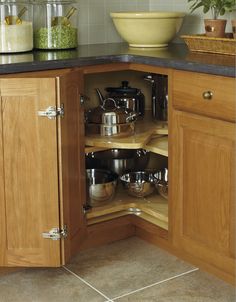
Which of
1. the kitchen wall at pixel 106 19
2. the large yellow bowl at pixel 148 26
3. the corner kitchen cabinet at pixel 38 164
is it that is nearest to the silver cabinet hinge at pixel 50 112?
the corner kitchen cabinet at pixel 38 164

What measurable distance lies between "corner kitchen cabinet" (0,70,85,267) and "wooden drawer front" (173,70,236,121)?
39 cm

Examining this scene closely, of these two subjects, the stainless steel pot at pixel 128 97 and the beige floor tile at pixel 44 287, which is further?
the stainless steel pot at pixel 128 97

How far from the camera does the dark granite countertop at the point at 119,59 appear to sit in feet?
7.76

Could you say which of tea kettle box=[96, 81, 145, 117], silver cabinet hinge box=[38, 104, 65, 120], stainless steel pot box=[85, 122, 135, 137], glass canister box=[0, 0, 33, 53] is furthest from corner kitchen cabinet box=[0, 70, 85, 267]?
tea kettle box=[96, 81, 145, 117]

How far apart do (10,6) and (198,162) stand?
1049 mm

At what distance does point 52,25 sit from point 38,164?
0.82 m

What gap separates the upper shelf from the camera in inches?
107

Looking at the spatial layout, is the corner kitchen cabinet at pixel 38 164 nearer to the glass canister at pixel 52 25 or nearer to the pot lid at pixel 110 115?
the pot lid at pixel 110 115

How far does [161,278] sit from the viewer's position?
8.55 ft

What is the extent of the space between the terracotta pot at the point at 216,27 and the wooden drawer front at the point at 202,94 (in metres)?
0.32

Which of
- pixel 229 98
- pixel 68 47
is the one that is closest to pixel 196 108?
pixel 229 98

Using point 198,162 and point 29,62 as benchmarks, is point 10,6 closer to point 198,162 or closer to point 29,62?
point 29,62

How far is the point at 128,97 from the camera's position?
10.00ft

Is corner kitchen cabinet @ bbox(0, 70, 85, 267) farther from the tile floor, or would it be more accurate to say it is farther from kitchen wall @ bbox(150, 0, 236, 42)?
kitchen wall @ bbox(150, 0, 236, 42)
